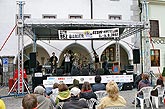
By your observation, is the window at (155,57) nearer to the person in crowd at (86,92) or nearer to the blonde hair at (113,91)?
the person in crowd at (86,92)

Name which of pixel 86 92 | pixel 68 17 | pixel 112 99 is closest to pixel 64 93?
pixel 86 92

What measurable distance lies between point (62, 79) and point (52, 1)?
7937 mm

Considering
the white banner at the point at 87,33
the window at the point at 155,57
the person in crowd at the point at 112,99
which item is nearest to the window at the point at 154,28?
the window at the point at 155,57

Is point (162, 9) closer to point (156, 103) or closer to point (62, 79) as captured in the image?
point (62, 79)

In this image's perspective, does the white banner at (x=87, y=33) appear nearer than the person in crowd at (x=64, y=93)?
No

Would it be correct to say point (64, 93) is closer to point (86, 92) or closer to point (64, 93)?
point (64, 93)

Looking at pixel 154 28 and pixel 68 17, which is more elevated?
pixel 68 17

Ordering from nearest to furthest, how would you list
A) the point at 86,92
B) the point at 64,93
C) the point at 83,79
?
1. the point at 64,93
2. the point at 86,92
3. the point at 83,79

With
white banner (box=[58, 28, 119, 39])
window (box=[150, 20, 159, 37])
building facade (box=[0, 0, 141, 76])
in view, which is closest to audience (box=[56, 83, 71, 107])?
white banner (box=[58, 28, 119, 39])

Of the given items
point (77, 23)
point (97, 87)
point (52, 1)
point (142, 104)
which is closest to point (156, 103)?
point (142, 104)

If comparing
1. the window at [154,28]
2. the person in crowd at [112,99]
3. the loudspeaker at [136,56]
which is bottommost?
the person in crowd at [112,99]

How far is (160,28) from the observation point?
Result: 2128cm

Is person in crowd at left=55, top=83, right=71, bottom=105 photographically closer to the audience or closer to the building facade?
the audience

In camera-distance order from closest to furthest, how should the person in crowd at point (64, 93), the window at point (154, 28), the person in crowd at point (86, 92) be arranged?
the person in crowd at point (64, 93) < the person in crowd at point (86, 92) < the window at point (154, 28)
